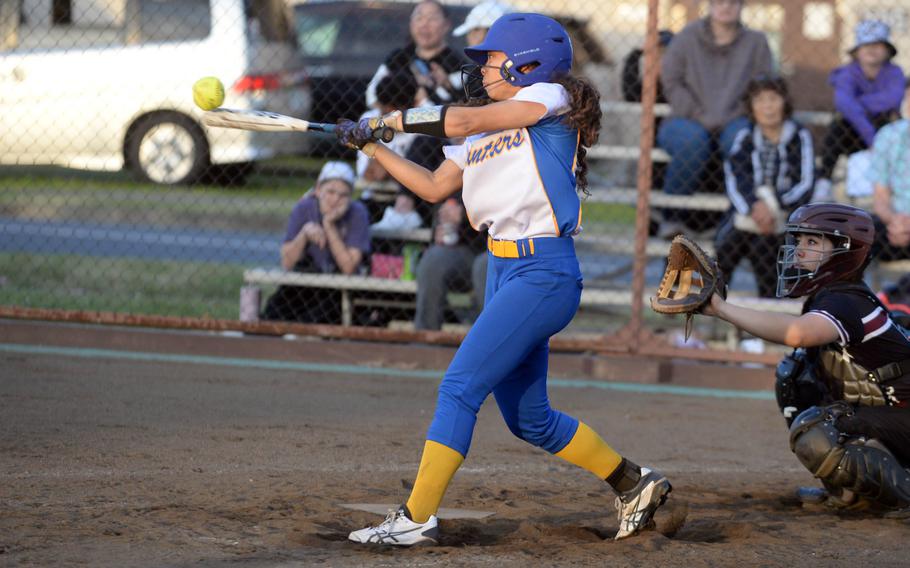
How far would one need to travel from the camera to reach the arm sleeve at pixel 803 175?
8.33m

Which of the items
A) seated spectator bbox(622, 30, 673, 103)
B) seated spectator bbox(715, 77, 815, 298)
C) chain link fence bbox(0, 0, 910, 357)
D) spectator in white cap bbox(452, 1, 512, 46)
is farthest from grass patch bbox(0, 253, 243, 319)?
seated spectator bbox(715, 77, 815, 298)

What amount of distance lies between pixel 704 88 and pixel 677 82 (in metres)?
0.19

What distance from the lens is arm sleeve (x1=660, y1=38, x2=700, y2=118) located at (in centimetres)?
871

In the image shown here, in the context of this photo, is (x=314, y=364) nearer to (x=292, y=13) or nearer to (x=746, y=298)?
(x=746, y=298)

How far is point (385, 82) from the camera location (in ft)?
27.9

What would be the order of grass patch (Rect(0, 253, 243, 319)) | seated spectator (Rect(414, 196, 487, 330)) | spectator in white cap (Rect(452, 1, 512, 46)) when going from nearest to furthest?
seated spectator (Rect(414, 196, 487, 330))
spectator in white cap (Rect(452, 1, 512, 46))
grass patch (Rect(0, 253, 243, 319))

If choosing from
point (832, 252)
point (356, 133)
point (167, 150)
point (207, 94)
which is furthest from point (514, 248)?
point (167, 150)

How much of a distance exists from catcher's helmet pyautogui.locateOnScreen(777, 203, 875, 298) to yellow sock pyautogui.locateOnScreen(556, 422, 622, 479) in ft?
3.17

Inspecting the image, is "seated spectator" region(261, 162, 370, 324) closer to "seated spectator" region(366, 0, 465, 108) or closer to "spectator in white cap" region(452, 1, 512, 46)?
"seated spectator" region(366, 0, 465, 108)

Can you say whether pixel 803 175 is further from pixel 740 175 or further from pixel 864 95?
pixel 864 95

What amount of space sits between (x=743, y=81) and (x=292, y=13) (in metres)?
7.58

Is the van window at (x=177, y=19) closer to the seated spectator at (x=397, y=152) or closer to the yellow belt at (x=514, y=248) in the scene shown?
the seated spectator at (x=397, y=152)

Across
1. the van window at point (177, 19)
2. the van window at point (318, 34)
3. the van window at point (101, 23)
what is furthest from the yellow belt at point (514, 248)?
the van window at point (318, 34)

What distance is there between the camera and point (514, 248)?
4305mm
